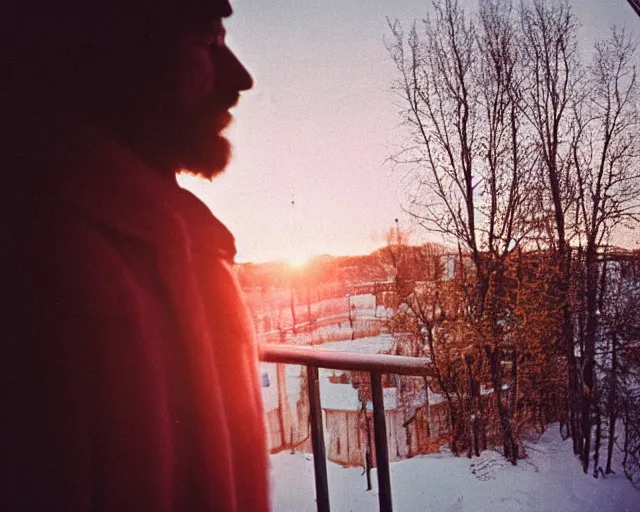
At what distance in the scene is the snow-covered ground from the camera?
5.26 meters

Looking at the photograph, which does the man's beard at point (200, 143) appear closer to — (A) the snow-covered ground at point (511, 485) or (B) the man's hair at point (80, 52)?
(B) the man's hair at point (80, 52)

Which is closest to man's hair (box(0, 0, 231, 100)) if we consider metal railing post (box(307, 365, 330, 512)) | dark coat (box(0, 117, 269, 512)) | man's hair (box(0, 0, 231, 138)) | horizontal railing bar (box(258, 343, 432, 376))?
man's hair (box(0, 0, 231, 138))

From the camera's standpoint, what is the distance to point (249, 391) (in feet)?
3.23

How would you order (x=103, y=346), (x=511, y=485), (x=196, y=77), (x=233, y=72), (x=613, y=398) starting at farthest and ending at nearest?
(x=613, y=398) → (x=511, y=485) → (x=233, y=72) → (x=196, y=77) → (x=103, y=346)

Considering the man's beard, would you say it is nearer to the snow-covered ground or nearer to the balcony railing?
the balcony railing

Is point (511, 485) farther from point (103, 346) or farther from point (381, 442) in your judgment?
point (103, 346)

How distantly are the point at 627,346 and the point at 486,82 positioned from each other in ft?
14.6

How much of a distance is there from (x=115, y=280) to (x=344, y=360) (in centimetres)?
60

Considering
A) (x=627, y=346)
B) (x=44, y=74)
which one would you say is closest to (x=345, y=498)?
(x=44, y=74)

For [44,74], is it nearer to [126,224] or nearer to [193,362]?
[126,224]

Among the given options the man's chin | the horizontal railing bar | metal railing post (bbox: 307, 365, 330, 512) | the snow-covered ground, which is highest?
the man's chin

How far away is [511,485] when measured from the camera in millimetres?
5918

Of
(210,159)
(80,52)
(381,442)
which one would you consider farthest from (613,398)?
(80,52)

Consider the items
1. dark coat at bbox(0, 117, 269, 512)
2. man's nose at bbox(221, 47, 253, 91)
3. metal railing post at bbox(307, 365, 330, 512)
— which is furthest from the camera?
metal railing post at bbox(307, 365, 330, 512)
